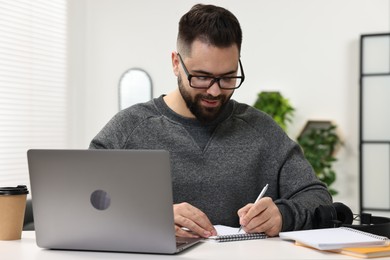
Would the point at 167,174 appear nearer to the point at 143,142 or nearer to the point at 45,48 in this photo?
the point at 143,142

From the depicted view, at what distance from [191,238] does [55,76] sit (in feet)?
10.9

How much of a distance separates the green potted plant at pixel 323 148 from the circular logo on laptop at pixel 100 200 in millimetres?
3153

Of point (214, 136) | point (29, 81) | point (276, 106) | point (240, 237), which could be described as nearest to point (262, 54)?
point (276, 106)

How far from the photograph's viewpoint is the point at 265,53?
16.0ft

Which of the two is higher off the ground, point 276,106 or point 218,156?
point 276,106

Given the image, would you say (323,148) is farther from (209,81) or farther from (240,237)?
(240,237)

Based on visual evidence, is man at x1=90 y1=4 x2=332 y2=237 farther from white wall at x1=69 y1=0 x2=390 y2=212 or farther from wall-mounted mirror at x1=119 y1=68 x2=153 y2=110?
wall-mounted mirror at x1=119 y1=68 x2=153 y2=110

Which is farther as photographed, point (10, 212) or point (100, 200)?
point (10, 212)

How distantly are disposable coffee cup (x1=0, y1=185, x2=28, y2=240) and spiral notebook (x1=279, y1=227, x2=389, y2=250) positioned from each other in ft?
2.66

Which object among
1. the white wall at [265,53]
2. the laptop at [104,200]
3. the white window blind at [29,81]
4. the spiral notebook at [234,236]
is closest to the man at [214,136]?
the spiral notebook at [234,236]

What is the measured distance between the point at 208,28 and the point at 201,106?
0.92 feet

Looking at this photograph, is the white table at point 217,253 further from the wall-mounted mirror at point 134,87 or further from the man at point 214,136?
the wall-mounted mirror at point 134,87

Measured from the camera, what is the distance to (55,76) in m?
4.88

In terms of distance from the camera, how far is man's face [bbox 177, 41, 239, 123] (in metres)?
2.17
